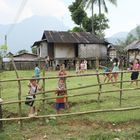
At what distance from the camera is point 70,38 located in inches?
1471

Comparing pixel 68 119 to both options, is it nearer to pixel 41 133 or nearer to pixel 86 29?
pixel 41 133

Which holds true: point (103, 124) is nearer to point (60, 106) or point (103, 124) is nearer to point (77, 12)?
point (60, 106)

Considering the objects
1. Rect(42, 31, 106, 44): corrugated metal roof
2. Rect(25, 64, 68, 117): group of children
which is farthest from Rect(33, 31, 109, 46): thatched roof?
Rect(25, 64, 68, 117): group of children

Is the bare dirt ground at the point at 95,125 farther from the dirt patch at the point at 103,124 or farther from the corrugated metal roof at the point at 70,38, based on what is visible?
the corrugated metal roof at the point at 70,38

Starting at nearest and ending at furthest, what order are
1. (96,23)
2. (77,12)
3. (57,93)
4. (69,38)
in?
(57,93) < (69,38) < (77,12) < (96,23)

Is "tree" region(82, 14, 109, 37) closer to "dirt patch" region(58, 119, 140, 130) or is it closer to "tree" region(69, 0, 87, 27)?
"tree" region(69, 0, 87, 27)

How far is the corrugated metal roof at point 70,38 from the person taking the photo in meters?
36.4

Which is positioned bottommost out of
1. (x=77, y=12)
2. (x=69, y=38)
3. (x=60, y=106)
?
(x=60, y=106)

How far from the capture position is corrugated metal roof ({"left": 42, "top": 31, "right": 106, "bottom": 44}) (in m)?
36.4

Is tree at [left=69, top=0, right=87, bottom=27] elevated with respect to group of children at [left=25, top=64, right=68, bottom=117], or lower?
elevated

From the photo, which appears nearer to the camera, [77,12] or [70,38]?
[70,38]

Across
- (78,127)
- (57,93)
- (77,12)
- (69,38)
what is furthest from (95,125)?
(77,12)

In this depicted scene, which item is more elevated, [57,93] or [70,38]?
[70,38]

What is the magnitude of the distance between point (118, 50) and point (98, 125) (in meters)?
33.6
